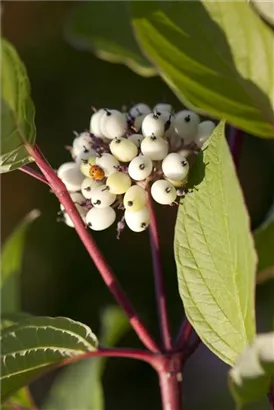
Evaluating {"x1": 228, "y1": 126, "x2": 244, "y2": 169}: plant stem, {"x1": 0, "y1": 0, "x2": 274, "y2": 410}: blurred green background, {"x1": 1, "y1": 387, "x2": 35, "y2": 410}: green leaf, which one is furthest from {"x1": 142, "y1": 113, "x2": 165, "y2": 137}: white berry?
{"x1": 0, "y1": 0, "x2": 274, "y2": 410}: blurred green background

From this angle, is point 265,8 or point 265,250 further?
point 265,250

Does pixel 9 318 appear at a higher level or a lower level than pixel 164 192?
lower

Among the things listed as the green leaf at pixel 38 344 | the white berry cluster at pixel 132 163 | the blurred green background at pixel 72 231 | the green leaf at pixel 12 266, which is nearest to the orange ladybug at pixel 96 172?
the white berry cluster at pixel 132 163

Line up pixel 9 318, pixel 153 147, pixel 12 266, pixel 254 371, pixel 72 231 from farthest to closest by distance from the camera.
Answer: pixel 72 231 → pixel 12 266 → pixel 9 318 → pixel 153 147 → pixel 254 371

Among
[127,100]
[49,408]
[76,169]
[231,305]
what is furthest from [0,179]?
[231,305]

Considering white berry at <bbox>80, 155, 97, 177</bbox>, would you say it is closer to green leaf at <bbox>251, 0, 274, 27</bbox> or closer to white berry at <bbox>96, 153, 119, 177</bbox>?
white berry at <bbox>96, 153, 119, 177</bbox>

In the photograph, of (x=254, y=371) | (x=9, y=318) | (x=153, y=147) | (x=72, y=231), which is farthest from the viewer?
(x=72, y=231)

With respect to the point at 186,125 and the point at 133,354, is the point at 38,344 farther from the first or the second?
the point at 186,125

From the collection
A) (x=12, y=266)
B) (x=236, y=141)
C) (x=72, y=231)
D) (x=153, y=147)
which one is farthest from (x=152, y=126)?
(x=72, y=231)

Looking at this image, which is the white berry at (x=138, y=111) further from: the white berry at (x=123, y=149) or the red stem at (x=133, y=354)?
the red stem at (x=133, y=354)
